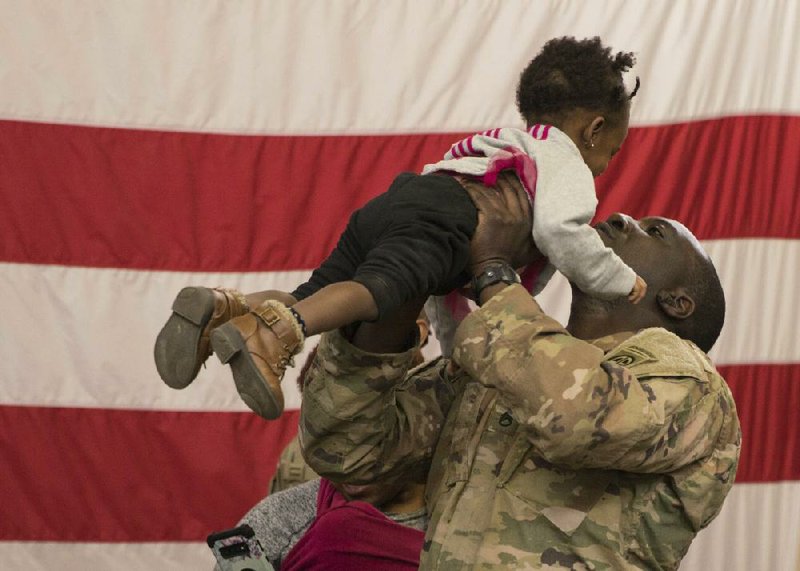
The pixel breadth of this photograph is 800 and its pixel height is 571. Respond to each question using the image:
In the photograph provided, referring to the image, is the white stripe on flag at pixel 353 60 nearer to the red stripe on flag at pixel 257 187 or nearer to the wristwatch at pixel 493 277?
the red stripe on flag at pixel 257 187

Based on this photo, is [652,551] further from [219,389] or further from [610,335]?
[219,389]

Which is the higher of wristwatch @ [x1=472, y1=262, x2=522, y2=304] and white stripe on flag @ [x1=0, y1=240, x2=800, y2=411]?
wristwatch @ [x1=472, y1=262, x2=522, y2=304]

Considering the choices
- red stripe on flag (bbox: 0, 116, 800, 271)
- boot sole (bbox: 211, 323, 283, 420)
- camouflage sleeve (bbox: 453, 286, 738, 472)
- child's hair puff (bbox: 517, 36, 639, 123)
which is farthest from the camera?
red stripe on flag (bbox: 0, 116, 800, 271)

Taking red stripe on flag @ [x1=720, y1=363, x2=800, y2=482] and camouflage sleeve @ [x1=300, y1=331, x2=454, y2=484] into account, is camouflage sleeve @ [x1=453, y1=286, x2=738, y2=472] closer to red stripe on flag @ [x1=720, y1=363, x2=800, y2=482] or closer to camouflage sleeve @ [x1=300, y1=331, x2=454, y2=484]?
camouflage sleeve @ [x1=300, y1=331, x2=454, y2=484]

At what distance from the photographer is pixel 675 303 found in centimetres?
159

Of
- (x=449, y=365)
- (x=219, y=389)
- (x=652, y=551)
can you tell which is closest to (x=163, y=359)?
(x=449, y=365)

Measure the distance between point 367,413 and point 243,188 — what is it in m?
1.17

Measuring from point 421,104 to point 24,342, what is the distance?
39.2 inches

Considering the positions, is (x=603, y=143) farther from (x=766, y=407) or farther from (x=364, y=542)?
(x=766, y=407)

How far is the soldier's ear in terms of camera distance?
1591mm

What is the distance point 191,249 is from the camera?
253 centimetres

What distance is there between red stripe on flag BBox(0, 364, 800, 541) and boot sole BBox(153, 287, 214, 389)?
50.2 inches

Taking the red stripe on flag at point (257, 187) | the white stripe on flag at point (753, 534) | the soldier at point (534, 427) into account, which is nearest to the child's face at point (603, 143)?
the soldier at point (534, 427)

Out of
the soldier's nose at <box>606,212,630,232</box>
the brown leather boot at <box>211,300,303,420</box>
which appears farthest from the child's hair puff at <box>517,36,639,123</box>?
the brown leather boot at <box>211,300,303,420</box>
